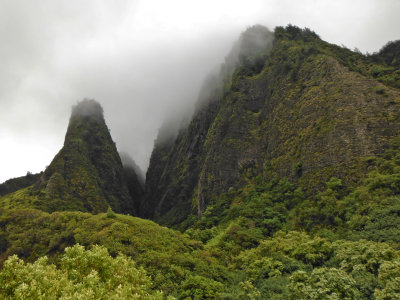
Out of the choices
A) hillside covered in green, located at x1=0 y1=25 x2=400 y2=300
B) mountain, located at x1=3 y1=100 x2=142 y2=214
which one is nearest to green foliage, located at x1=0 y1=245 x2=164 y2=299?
hillside covered in green, located at x1=0 y1=25 x2=400 y2=300

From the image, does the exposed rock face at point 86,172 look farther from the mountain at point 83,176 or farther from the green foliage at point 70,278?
the green foliage at point 70,278

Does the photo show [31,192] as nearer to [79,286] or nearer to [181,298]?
[181,298]

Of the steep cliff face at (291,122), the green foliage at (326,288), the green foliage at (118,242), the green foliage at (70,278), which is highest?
the steep cliff face at (291,122)

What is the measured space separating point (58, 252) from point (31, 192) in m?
66.1

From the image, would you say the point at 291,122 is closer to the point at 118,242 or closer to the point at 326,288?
the point at 118,242

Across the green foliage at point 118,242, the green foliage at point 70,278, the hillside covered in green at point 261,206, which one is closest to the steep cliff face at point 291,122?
the hillside covered in green at point 261,206

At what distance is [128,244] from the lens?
103 ft

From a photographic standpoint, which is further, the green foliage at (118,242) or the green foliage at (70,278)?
the green foliage at (118,242)

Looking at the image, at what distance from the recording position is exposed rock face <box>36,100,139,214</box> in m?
89.1

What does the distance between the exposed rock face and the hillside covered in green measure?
0.80 m

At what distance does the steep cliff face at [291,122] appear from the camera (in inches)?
1694

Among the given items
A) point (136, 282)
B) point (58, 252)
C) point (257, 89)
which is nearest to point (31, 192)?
point (58, 252)

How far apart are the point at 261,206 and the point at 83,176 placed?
79.7 metres

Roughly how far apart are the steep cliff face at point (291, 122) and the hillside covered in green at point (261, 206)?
0.31 meters
